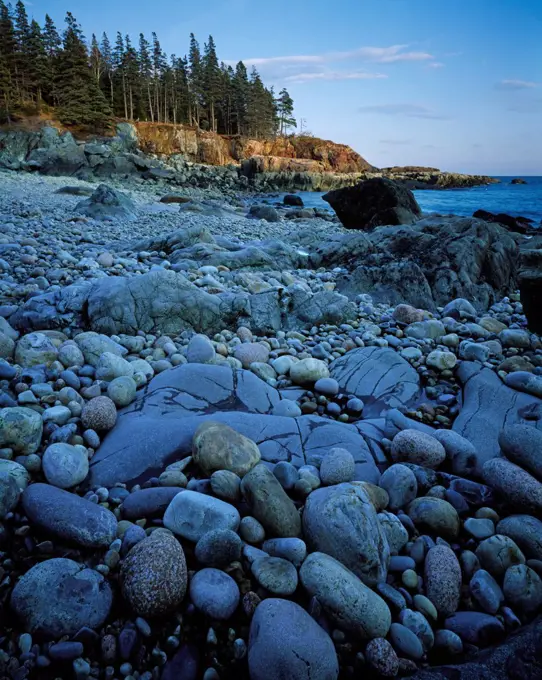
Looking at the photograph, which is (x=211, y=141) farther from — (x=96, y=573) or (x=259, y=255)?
(x=96, y=573)

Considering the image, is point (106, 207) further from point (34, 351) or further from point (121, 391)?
point (121, 391)

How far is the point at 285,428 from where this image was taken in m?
2.62

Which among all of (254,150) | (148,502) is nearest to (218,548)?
(148,502)

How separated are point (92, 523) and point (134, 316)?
8.43 ft

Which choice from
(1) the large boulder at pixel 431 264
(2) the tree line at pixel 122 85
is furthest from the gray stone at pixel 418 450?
(2) the tree line at pixel 122 85

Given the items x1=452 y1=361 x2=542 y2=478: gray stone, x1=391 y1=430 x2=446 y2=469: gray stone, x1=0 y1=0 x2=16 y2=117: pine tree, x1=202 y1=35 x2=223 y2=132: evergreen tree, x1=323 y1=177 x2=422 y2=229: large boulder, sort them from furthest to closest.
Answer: x1=202 y1=35 x2=223 y2=132: evergreen tree, x1=0 y1=0 x2=16 y2=117: pine tree, x1=323 y1=177 x2=422 y2=229: large boulder, x1=452 y1=361 x2=542 y2=478: gray stone, x1=391 y1=430 x2=446 y2=469: gray stone

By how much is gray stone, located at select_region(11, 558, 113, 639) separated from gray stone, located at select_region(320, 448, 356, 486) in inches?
44.8

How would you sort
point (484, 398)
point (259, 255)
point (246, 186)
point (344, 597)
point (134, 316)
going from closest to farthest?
point (344, 597) → point (484, 398) → point (134, 316) → point (259, 255) → point (246, 186)

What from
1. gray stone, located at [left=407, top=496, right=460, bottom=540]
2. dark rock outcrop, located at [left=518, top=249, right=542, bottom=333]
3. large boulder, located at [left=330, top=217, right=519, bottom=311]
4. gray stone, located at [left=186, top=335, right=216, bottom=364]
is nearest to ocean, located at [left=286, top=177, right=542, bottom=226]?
large boulder, located at [left=330, top=217, right=519, bottom=311]

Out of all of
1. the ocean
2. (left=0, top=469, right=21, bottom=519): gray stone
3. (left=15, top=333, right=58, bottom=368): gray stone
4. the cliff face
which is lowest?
(left=0, top=469, right=21, bottom=519): gray stone

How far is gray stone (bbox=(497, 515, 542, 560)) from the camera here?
1.86 metres

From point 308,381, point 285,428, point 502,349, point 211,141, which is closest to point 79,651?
point 285,428

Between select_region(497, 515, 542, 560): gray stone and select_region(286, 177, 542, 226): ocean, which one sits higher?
select_region(286, 177, 542, 226): ocean

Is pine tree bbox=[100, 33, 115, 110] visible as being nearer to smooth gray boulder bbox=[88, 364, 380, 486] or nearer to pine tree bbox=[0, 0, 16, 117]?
pine tree bbox=[0, 0, 16, 117]
